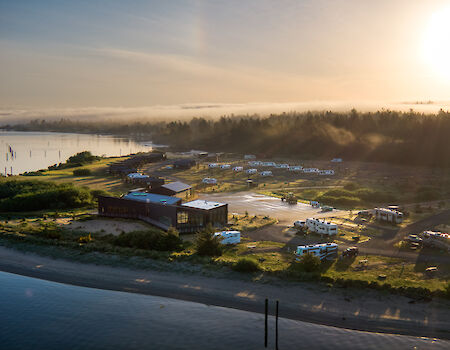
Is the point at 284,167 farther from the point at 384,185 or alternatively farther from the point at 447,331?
the point at 447,331

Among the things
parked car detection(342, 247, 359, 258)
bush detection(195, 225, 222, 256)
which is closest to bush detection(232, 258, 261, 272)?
bush detection(195, 225, 222, 256)

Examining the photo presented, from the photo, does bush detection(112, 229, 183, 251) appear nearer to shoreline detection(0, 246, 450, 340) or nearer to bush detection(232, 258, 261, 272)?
shoreline detection(0, 246, 450, 340)

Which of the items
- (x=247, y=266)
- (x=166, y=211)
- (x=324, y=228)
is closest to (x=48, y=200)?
(x=166, y=211)

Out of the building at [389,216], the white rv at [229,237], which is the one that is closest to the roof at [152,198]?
the white rv at [229,237]

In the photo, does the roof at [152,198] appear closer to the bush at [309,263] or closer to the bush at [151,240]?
the bush at [151,240]

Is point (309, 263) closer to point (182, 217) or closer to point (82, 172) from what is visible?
point (182, 217)

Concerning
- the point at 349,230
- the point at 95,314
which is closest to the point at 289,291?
the point at 95,314
